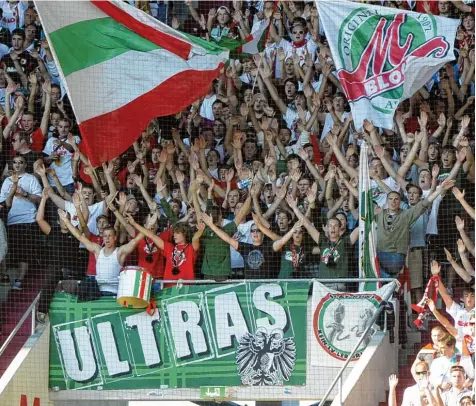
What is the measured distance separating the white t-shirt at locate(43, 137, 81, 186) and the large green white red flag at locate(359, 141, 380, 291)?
10.6 ft

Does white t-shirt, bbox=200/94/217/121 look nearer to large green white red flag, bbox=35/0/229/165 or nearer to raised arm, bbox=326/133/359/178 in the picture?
large green white red flag, bbox=35/0/229/165

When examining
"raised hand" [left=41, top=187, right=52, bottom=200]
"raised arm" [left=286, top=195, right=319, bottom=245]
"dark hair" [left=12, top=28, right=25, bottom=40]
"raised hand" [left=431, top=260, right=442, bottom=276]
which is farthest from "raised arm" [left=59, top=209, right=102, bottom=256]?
"raised hand" [left=431, top=260, right=442, bottom=276]

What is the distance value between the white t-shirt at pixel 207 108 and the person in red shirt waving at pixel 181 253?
1.86m

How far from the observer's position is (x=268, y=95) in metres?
A: 16.2

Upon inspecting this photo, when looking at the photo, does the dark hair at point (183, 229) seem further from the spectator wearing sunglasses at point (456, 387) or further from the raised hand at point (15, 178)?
the spectator wearing sunglasses at point (456, 387)

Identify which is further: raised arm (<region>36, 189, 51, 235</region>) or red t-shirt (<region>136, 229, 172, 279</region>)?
raised arm (<region>36, 189, 51, 235</region>)

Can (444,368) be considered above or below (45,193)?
below

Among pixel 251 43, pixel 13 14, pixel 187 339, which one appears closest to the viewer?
pixel 187 339

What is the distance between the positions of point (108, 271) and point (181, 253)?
71cm

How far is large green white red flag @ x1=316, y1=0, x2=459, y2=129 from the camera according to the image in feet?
49.8

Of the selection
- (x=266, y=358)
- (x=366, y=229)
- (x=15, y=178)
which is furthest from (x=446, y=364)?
(x=15, y=178)

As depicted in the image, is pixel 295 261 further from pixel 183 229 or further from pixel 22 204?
pixel 22 204

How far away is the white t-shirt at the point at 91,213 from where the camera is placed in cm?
1527

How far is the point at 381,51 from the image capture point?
15484 mm
